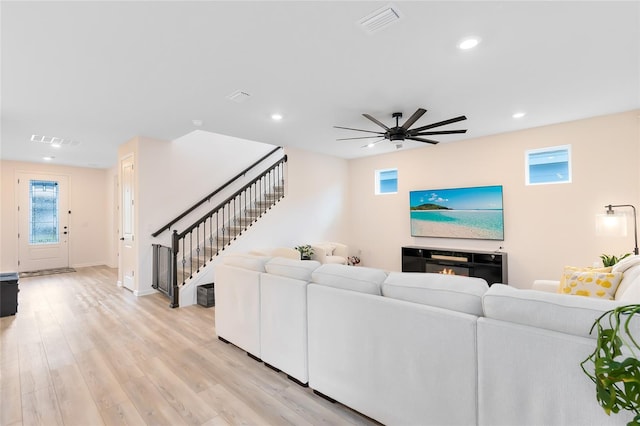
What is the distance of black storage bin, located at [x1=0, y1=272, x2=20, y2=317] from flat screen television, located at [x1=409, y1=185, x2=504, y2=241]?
6.72 metres

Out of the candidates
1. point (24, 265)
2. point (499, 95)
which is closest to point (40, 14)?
point (499, 95)

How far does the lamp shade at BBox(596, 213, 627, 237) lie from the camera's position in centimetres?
401

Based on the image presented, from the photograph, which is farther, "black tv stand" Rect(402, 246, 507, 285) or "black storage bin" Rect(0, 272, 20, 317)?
"black tv stand" Rect(402, 246, 507, 285)

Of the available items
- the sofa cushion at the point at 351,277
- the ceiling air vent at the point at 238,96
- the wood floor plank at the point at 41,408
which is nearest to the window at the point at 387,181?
the ceiling air vent at the point at 238,96

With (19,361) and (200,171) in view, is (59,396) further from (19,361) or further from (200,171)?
(200,171)

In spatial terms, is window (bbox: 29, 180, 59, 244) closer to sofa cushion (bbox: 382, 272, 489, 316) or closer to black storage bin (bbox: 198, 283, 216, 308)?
black storage bin (bbox: 198, 283, 216, 308)

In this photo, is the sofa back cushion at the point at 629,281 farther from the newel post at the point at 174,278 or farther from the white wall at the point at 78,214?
the white wall at the point at 78,214

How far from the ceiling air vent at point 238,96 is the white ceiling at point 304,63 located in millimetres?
86

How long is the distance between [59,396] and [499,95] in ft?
17.3

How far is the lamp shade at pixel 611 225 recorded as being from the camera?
4.01 m

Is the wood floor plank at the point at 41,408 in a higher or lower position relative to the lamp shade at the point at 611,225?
lower

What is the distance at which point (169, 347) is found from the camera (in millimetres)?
3141

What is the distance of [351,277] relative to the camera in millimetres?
2113

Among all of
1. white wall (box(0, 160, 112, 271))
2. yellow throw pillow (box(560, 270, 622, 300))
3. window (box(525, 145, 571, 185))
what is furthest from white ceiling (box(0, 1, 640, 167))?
white wall (box(0, 160, 112, 271))
